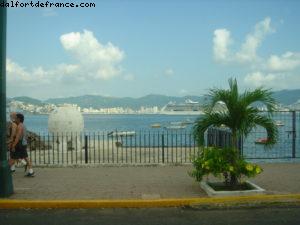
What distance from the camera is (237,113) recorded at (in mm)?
10516

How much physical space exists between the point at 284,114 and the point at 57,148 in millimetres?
9856

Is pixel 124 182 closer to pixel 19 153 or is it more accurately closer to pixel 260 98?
pixel 19 153

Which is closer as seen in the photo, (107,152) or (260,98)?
(260,98)

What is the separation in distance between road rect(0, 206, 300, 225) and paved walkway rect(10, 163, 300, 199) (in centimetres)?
89

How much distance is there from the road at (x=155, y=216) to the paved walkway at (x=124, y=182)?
89 cm

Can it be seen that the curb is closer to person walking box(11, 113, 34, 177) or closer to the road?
the road

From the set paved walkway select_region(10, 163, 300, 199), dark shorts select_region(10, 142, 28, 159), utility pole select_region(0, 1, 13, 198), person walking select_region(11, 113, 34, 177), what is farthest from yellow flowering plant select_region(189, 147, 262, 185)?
dark shorts select_region(10, 142, 28, 159)

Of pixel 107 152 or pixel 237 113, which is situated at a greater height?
pixel 237 113

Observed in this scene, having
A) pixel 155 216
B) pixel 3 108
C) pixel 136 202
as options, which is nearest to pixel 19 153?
pixel 3 108

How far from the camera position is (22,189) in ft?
36.7

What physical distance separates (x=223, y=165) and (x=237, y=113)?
1.21 metres

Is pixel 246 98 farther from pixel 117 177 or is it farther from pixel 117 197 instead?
pixel 117 177

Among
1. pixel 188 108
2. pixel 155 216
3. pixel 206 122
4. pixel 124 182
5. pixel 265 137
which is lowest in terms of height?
pixel 155 216

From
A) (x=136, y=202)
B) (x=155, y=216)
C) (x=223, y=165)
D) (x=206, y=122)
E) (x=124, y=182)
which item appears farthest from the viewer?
(x=124, y=182)
